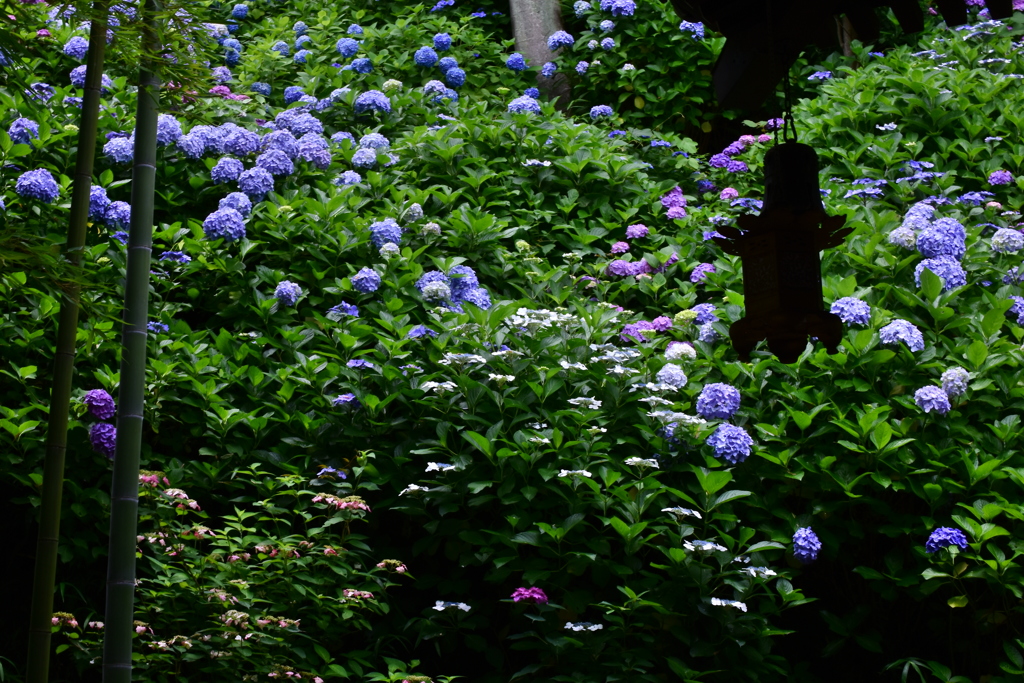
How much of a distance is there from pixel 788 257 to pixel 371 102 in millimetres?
3593

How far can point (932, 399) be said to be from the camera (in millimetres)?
3096

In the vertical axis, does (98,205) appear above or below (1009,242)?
above

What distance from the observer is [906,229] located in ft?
12.5

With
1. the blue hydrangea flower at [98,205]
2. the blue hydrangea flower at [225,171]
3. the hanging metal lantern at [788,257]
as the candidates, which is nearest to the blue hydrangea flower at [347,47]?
the blue hydrangea flower at [225,171]

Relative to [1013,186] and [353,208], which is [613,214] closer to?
[353,208]

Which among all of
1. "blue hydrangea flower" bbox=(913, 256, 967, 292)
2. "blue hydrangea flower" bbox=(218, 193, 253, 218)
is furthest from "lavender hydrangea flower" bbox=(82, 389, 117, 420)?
"blue hydrangea flower" bbox=(913, 256, 967, 292)

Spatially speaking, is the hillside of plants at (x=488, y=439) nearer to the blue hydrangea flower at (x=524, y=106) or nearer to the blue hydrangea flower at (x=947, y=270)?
the blue hydrangea flower at (x=947, y=270)

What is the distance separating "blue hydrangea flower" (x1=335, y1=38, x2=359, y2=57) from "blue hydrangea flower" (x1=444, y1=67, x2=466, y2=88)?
0.62 m

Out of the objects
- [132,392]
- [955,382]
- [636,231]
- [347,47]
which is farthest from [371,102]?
[955,382]

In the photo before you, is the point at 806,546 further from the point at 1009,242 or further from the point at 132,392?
the point at 132,392

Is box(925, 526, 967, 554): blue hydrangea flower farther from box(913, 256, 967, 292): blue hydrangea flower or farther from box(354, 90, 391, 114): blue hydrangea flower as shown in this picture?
box(354, 90, 391, 114): blue hydrangea flower

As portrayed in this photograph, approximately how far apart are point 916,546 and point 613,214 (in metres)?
2.32

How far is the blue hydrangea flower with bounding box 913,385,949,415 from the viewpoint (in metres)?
3.09

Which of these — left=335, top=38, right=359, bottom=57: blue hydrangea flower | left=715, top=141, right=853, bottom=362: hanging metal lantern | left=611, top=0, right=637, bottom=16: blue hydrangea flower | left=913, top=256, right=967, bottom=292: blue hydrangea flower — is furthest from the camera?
left=611, top=0, right=637, bottom=16: blue hydrangea flower
